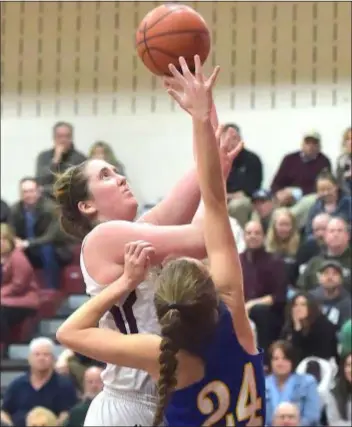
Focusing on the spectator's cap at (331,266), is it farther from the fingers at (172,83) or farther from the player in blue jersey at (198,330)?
the player in blue jersey at (198,330)

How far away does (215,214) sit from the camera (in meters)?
3.14

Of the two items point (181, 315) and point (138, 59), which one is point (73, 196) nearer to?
point (181, 315)

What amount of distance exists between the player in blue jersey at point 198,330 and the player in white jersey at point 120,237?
0.13 meters

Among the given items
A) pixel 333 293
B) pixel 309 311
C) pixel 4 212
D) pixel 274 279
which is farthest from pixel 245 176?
pixel 309 311

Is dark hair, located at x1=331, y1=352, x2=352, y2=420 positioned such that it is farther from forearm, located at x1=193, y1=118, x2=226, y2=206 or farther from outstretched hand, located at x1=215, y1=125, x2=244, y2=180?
forearm, located at x1=193, y1=118, x2=226, y2=206

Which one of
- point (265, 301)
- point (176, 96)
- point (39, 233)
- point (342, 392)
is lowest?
point (342, 392)

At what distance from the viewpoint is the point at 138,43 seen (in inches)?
153

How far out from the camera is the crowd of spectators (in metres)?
7.01

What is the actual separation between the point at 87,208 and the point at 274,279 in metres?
4.73

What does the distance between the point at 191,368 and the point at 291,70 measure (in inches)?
346

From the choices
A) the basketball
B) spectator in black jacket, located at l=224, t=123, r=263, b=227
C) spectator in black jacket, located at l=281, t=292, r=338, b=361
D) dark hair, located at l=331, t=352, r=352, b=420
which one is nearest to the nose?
the basketball

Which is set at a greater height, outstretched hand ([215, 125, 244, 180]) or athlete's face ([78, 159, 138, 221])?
outstretched hand ([215, 125, 244, 180])

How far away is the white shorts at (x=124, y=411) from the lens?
3.43 metres

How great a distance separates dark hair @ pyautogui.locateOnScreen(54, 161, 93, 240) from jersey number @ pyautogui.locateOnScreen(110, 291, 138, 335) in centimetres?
→ 32
